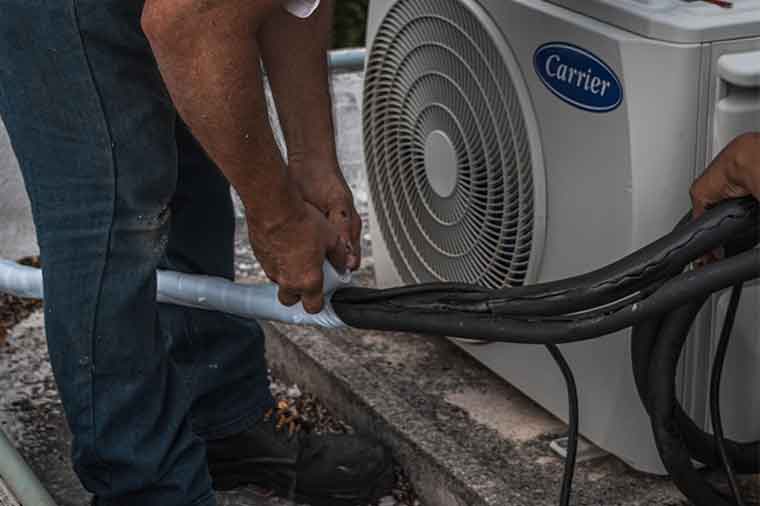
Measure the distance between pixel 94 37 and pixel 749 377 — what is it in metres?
1.09

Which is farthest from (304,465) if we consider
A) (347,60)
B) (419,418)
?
(347,60)

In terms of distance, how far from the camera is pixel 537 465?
220cm

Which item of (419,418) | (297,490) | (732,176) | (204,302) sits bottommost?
(297,490)

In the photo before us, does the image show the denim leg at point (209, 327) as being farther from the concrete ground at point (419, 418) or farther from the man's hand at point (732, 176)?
the man's hand at point (732, 176)

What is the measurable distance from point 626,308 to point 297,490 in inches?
36.2

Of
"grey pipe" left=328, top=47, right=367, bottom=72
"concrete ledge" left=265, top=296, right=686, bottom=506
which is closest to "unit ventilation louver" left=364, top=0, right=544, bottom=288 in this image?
"concrete ledge" left=265, top=296, right=686, bottom=506

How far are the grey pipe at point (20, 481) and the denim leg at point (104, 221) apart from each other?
0.24 ft

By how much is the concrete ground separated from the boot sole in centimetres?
3

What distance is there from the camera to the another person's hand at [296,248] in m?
1.69

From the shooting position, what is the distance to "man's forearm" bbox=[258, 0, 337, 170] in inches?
70.2

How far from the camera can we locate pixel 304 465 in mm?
2324

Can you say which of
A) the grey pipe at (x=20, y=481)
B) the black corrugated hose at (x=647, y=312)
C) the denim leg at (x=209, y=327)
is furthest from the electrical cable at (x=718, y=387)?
the grey pipe at (x=20, y=481)

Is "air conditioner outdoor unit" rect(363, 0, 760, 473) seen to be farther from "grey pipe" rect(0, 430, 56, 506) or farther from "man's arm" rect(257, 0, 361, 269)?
"grey pipe" rect(0, 430, 56, 506)

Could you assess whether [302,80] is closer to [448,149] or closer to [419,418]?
[448,149]
